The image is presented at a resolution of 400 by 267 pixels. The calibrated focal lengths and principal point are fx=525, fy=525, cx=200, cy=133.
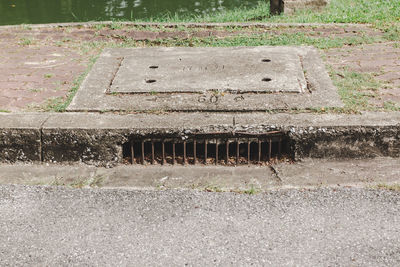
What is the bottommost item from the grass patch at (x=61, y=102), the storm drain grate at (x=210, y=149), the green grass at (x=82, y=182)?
the green grass at (x=82, y=182)

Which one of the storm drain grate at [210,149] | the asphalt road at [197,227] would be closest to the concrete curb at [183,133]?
the storm drain grate at [210,149]

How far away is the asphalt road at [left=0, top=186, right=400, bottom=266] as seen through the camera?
2385mm

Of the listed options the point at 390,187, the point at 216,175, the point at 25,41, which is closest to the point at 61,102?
the point at 216,175

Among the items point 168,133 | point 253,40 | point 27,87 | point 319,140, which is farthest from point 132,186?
point 253,40

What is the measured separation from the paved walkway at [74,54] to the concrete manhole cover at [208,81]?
0.28m

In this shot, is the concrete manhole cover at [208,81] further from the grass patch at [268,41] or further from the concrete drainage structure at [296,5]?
the concrete drainage structure at [296,5]

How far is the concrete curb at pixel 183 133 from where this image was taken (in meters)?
3.19

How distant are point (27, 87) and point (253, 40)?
2170mm

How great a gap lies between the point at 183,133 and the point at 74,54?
2.03m

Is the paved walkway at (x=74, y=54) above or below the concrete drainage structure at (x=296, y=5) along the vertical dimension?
below

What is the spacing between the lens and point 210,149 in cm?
331

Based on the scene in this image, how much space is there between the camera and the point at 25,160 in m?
3.29

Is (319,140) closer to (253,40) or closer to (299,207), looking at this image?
(299,207)

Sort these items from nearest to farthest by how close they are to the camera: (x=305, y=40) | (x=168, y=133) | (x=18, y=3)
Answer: (x=168, y=133) → (x=305, y=40) → (x=18, y=3)
